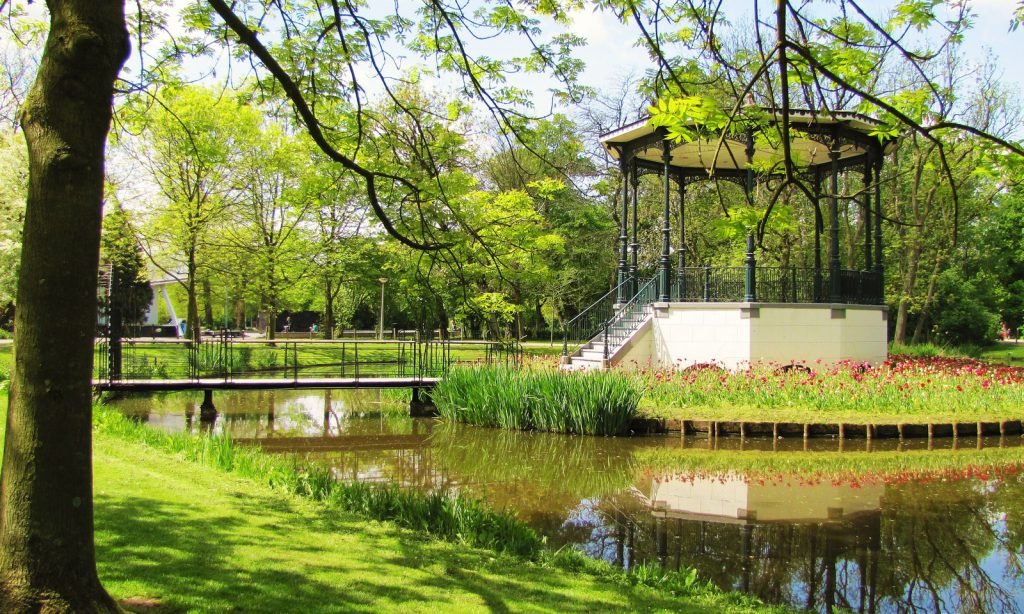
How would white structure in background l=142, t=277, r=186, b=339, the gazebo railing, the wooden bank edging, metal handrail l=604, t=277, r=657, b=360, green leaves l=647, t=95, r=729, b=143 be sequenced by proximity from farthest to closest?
1. white structure in background l=142, t=277, r=186, b=339
2. metal handrail l=604, t=277, r=657, b=360
3. the gazebo railing
4. the wooden bank edging
5. green leaves l=647, t=95, r=729, b=143

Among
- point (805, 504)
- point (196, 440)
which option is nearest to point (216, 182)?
point (196, 440)

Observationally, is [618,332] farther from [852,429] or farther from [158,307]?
[158,307]

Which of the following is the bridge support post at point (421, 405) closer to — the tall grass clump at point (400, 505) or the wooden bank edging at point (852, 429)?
the wooden bank edging at point (852, 429)

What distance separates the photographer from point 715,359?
15.7m

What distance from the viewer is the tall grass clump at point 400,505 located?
5.78 meters

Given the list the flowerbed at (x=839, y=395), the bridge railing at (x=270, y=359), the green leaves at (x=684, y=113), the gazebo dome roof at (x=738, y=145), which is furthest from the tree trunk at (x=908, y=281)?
the green leaves at (x=684, y=113)

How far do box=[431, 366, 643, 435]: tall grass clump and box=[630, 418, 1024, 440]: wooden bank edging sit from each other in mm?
1275

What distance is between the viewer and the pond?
549 cm

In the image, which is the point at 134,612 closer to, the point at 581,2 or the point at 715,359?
the point at 581,2

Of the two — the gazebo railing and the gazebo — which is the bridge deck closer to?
the gazebo

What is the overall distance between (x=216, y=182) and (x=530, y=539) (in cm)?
2088

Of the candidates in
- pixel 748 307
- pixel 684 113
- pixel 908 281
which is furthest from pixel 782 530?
pixel 908 281

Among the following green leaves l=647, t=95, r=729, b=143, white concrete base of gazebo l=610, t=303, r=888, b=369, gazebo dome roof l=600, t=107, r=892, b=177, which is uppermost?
gazebo dome roof l=600, t=107, r=892, b=177

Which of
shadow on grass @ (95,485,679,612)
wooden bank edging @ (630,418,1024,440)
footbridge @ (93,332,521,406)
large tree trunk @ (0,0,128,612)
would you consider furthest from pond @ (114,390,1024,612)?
large tree trunk @ (0,0,128,612)
